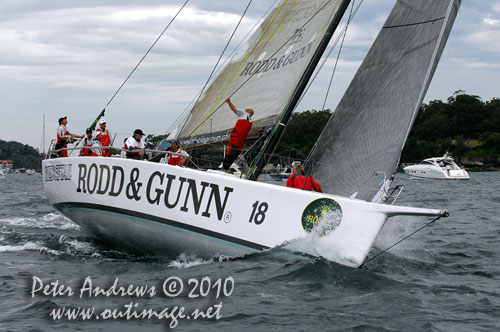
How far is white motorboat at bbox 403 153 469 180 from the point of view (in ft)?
139

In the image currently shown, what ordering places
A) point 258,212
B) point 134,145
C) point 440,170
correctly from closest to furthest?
point 258,212
point 134,145
point 440,170

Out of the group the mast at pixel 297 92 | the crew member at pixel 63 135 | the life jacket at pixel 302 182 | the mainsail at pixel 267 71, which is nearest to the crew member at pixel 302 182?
the life jacket at pixel 302 182

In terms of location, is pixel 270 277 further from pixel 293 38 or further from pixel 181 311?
pixel 293 38

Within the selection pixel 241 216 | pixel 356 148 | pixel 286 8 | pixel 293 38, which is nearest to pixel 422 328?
pixel 241 216

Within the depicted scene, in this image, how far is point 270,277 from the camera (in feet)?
18.6

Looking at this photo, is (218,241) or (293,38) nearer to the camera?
(218,241)

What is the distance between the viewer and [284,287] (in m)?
5.39

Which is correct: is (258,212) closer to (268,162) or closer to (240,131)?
(268,162)

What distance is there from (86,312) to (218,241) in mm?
1937

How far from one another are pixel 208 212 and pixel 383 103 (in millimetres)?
2747

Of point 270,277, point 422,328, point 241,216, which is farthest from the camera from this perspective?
point 241,216

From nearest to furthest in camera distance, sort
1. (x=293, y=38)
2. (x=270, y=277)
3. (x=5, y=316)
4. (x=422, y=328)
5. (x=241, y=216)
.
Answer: (x=422, y=328) < (x=5, y=316) < (x=270, y=277) < (x=241, y=216) < (x=293, y=38)

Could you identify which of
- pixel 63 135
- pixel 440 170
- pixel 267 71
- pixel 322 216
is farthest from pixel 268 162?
pixel 440 170

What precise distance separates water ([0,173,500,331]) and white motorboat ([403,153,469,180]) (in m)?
35.9
